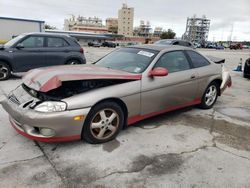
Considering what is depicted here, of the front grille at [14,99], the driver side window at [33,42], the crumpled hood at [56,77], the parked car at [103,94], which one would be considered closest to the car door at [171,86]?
the parked car at [103,94]

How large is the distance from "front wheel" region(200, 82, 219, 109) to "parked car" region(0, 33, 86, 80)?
16.9 ft

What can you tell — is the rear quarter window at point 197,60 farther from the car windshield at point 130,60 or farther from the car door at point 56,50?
the car door at point 56,50

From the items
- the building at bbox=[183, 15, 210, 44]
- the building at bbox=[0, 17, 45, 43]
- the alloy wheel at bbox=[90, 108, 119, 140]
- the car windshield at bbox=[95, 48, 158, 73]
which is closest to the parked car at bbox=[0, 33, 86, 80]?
the car windshield at bbox=[95, 48, 158, 73]

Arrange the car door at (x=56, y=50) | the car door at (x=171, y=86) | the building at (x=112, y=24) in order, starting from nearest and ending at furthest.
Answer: the car door at (x=171, y=86) → the car door at (x=56, y=50) → the building at (x=112, y=24)

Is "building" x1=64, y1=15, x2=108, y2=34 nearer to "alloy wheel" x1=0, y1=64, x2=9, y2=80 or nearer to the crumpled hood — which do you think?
"alloy wheel" x1=0, y1=64, x2=9, y2=80

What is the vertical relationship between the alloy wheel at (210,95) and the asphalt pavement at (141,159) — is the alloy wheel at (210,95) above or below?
above

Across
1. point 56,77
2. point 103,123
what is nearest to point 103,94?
point 103,123

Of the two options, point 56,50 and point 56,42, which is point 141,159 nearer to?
point 56,50

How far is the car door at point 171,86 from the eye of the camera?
3758 millimetres

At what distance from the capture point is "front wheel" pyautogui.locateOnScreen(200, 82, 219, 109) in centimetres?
504

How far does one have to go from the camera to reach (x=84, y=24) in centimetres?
11412

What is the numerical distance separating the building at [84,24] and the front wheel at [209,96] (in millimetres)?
105427

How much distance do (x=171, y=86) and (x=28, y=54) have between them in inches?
217

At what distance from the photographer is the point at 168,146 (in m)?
3.38
